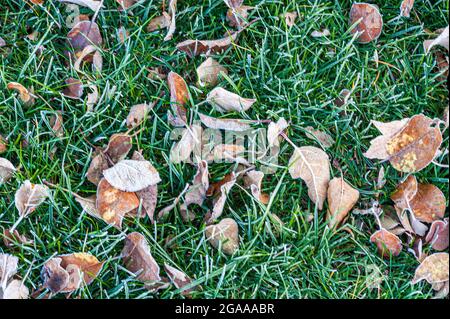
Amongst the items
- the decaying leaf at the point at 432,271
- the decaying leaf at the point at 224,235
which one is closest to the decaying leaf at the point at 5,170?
the decaying leaf at the point at 224,235

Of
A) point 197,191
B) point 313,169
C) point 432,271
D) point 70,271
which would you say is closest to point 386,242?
point 432,271

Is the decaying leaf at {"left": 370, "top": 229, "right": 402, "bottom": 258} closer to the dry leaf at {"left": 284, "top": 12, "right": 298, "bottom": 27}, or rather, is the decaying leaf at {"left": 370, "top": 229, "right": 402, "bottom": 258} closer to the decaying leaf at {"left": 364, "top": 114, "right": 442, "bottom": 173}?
the decaying leaf at {"left": 364, "top": 114, "right": 442, "bottom": 173}

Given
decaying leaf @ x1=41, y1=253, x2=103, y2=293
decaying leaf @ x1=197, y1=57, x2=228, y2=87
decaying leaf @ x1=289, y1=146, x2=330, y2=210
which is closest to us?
decaying leaf @ x1=41, y1=253, x2=103, y2=293

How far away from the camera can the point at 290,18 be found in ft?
6.68

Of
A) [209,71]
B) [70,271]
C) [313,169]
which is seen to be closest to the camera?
[70,271]

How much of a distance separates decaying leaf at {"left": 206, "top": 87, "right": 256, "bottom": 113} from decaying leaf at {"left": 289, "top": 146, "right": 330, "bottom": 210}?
0.22 meters

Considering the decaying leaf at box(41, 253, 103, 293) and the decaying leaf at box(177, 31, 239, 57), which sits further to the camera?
the decaying leaf at box(177, 31, 239, 57)

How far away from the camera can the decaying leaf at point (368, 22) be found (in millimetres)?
2023

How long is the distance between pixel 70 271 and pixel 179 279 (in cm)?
32

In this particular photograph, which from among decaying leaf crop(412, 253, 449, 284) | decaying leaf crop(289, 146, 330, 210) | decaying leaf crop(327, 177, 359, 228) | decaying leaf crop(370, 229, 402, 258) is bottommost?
decaying leaf crop(412, 253, 449, 284)

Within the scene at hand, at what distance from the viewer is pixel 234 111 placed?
196 cm

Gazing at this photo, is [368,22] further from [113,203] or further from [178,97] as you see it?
[113,203]

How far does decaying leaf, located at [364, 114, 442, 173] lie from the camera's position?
6.17 feet

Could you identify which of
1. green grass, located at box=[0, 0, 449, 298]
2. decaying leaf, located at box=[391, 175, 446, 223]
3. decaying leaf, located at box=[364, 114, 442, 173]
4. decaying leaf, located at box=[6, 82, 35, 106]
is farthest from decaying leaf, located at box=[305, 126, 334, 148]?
decaying leaf, located at box=[6, 82, 35, 106]
